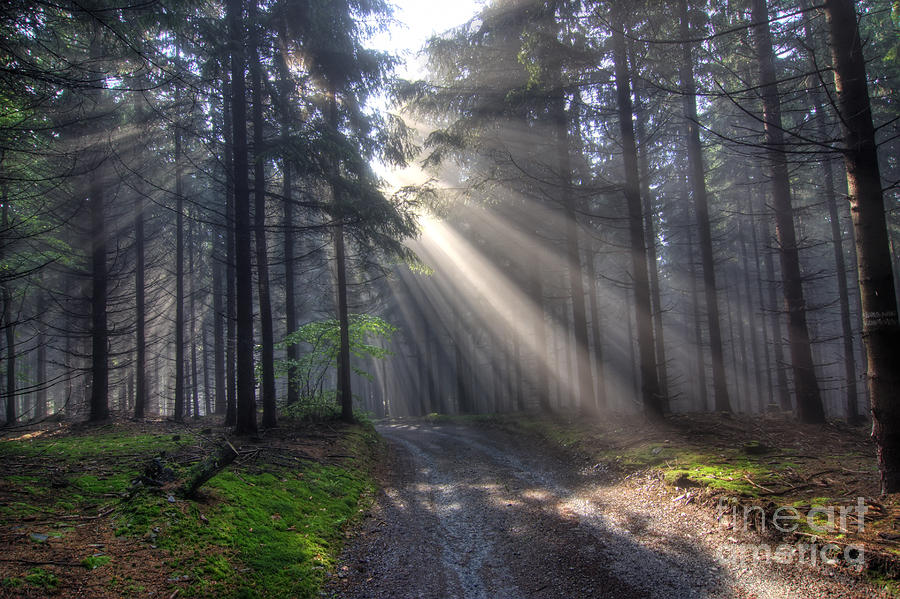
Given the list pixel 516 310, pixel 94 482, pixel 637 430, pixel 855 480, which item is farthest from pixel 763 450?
pixel 516 310

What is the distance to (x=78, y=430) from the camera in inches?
492

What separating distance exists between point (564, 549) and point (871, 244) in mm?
5352

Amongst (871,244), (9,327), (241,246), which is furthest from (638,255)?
(9,327)

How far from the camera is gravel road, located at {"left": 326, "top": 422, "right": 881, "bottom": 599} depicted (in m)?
4.34

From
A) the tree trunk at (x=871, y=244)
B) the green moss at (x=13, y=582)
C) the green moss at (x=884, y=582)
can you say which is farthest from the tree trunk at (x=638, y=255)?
the green moss at (x=13, y=582)

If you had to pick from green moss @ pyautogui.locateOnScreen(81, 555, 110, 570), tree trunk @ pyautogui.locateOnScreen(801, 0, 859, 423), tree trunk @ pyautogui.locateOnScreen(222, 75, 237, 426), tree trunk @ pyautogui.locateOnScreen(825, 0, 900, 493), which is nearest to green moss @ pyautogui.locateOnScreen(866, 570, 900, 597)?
tree trunk @ pyautogui.locateOnScreen(825, 0, 900, 493)

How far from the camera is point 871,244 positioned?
18.0ft

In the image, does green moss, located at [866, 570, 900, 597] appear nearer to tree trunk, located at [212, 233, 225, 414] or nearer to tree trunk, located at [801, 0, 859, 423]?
tree trunk, located at [801, 0, 859, 423]

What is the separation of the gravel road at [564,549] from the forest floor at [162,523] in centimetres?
58

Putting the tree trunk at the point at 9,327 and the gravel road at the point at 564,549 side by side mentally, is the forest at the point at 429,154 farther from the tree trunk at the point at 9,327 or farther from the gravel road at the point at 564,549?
the gravel road at the point at 564,549

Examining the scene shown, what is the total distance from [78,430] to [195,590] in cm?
1196

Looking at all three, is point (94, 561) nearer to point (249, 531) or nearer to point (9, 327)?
point (249, 531)

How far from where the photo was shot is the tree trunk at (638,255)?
1098 cm

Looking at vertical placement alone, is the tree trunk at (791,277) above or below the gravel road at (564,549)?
above
